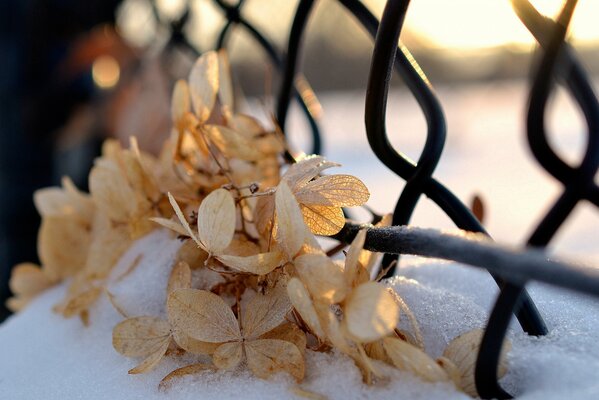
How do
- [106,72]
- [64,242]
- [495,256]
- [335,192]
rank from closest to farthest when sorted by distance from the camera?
1. [495,256]
2. [335,192]
3. [64,242]
4. [106,72]

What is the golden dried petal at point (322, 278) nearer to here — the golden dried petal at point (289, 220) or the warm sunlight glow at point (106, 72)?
the golden dried petal at point (289, 220)

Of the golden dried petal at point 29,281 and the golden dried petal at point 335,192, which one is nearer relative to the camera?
the golden dried petal at point 335,192

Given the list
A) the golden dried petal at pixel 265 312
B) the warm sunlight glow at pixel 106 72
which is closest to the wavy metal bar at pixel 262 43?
the golden dried petal at pixel 265 312

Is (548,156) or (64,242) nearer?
(548,156)

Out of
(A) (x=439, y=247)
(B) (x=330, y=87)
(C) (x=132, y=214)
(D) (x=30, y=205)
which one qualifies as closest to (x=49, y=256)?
(C) (x=132, y=214)

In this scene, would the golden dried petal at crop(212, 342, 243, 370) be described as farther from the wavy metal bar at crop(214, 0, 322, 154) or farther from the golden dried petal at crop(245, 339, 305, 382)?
the wavy metal bar at crop(214, 0, 322, 154)

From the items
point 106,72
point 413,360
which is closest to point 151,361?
point 413,360

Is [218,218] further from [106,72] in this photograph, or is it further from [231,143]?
[106,72]
